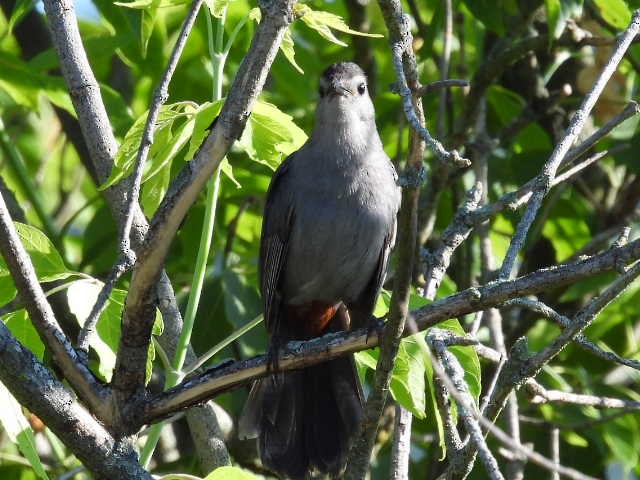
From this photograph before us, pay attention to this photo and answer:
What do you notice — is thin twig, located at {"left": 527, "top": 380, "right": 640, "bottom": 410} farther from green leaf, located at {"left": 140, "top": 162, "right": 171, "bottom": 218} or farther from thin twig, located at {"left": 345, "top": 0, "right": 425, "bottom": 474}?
green leaf, located at {"left": 140, "top": 162, "right": 171, "bottom": 218}

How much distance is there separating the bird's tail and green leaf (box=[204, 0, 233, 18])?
5.37 ft

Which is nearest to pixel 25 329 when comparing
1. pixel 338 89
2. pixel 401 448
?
pixel 401 448

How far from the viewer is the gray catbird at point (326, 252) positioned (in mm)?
4117

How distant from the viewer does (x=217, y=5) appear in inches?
114

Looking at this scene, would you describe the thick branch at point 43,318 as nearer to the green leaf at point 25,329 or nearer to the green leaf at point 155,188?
the green leaf at point 25,329

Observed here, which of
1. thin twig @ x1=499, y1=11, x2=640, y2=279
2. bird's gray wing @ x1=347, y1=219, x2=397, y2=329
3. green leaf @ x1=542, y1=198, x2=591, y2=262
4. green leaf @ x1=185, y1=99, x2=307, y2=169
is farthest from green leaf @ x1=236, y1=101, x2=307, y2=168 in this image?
green leaf @ x1=542, y1=198, x2=591, y2=262

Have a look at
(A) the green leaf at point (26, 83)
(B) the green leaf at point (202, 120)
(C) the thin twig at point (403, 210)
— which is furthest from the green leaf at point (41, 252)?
(A) the green leaf at point (26, 83)

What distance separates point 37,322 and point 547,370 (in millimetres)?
2355

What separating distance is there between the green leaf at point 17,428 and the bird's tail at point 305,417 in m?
1.39

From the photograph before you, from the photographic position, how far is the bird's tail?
4031 millimetres

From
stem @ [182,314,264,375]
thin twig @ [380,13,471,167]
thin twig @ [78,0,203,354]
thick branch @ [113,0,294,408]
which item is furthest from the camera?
stem @ [182,314,264,375]

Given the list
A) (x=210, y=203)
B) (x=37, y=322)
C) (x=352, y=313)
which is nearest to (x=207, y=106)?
(x=210, y=203)

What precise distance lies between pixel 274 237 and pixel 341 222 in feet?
1.00

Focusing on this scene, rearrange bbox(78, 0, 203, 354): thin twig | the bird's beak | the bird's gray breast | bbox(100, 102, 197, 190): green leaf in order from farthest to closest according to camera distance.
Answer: the bird's beak → the bird's gray breast → bbox(100, 102, 197, 190): green leaf → bbox(78, 0, 203, 354): thin twig
